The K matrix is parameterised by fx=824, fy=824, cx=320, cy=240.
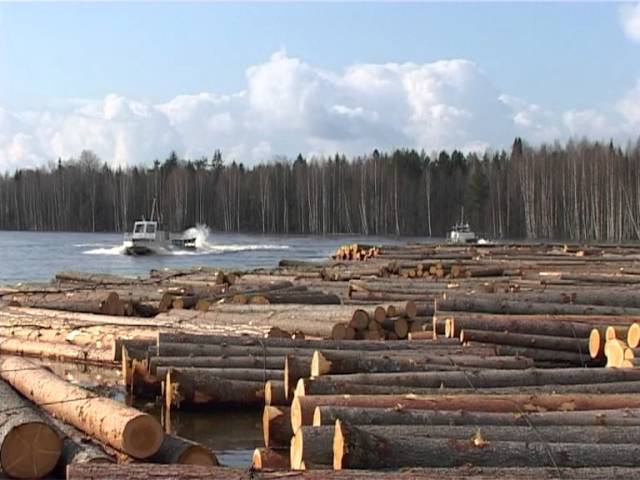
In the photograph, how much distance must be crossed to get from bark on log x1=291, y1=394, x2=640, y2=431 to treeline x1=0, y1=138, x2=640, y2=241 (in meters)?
68.1

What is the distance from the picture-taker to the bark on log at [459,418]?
253 inches

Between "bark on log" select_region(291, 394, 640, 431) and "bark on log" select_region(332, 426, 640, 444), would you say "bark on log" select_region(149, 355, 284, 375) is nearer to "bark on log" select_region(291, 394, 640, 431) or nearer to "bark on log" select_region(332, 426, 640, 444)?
"bark on log" select_region(291, 394, 640, 431)

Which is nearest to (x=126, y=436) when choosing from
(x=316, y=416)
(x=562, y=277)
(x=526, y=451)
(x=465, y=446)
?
(x=316, y=416)

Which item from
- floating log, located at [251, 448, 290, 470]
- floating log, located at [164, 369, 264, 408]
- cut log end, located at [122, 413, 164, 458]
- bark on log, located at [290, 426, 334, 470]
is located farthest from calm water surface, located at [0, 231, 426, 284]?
bark on log, located at [290, 426, 334, 470]

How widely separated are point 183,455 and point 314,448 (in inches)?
48.0

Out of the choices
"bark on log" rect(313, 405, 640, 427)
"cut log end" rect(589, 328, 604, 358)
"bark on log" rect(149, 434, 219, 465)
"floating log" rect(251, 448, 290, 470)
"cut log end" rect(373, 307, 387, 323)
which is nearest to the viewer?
"bark on log" rect(313, 405, 640, 427)

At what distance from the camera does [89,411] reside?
759 centimetres

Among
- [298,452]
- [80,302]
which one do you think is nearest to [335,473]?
[298,452]

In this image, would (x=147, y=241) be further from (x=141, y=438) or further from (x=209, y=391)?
(x=141, y=438)

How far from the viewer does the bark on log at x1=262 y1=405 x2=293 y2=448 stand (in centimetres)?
804

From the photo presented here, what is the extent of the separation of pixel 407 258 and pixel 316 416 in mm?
27254

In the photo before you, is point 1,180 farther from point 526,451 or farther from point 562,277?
point 526,451

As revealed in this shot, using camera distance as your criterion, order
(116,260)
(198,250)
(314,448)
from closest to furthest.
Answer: (314,448), (116,260), (198,250)

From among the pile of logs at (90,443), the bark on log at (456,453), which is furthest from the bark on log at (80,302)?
the bark on log at (456,453)
